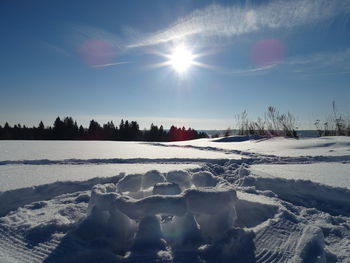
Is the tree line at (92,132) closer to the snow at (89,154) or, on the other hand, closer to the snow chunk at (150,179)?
the snow at (89,154)

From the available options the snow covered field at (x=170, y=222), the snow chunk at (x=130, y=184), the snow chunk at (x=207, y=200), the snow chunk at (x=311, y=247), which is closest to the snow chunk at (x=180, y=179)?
the snow covered field at (x=170, y=222)

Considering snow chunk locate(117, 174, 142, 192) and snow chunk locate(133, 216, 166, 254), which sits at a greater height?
snow chunk locate(117, 174, 142, 192)

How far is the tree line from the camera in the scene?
26516 mm

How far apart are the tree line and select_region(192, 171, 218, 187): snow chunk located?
24.8 meters

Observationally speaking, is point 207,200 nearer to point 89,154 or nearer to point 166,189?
point 166,189

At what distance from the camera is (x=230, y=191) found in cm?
210

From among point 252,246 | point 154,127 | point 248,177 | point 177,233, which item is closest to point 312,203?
point 248,177

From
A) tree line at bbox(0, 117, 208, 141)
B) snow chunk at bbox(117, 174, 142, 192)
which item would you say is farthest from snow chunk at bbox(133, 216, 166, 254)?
tree line at bbox(0, 117, 208, 141)

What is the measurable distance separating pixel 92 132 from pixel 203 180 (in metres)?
26.1

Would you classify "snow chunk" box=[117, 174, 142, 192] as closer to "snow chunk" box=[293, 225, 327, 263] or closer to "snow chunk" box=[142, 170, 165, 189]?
"snow chunk" box=[142, 170, 165, 189]

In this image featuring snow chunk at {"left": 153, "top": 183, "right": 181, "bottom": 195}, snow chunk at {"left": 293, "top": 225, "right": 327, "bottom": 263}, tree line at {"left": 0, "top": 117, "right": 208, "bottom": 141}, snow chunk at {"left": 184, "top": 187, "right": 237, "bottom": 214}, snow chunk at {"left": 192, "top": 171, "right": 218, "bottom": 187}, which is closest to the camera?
snow chunk at {"left": 293, "top": 225, "right": 327, "bottom": 263}

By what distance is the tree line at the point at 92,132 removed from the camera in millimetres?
26516

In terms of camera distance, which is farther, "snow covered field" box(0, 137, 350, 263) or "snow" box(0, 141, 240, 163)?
"snow" box(0, 141, 240, 163)

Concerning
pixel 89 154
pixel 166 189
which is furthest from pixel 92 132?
pixel 166 189
